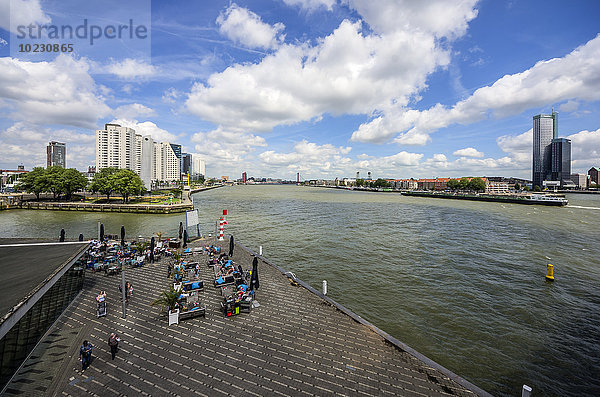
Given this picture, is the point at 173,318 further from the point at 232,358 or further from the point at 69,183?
the point at 69,183

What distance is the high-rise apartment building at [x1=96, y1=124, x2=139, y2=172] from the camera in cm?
12125

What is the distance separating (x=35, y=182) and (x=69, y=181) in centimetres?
664

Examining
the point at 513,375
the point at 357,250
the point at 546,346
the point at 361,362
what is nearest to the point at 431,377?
the point at 361,362

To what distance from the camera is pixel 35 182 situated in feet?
199

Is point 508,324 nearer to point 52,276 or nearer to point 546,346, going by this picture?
point 546,346

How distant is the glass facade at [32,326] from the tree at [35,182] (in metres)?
72.5

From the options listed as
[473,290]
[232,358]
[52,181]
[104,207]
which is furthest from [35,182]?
[473,290]

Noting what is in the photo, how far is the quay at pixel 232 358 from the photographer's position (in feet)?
22.2

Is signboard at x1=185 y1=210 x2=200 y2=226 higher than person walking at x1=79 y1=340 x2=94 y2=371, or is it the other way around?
signboard at x1=185 y1=210 x2=200 y2=226

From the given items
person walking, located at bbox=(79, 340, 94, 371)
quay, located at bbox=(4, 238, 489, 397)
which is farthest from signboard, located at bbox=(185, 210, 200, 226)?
person walking, located at bbox=(79, 340, 94, 371)

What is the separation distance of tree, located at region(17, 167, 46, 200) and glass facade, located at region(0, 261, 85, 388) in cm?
7253

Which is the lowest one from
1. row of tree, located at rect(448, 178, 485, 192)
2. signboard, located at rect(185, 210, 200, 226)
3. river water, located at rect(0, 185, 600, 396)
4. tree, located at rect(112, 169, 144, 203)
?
river water, located at rect(0, 185, 600, 396)

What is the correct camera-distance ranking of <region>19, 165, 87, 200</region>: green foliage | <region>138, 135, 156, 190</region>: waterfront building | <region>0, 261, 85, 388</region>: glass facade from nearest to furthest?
<region>0, 261, 85, 388</region>: glass facade → <region>19, 165, 87, 200</region>: green foliage → <region>138, 135, 156, 190</region>: waterfront building

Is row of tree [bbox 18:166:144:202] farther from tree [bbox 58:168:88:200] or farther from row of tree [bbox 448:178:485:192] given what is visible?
row of tree [bbox 448:178:485:192]
